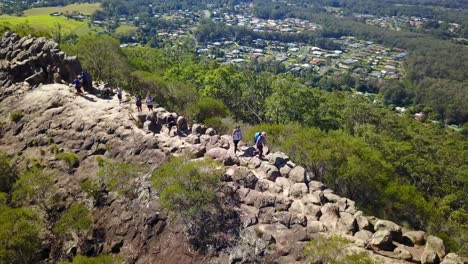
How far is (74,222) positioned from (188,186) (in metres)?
9.61

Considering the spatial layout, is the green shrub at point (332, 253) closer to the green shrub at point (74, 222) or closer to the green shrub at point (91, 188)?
the green shrub at point (74, 222)

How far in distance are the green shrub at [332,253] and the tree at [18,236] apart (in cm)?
1941

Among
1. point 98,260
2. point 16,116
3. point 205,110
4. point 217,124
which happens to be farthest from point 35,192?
point 205,110

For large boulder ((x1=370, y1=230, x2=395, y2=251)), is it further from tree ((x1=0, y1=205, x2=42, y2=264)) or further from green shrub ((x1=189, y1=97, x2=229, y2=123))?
green shrub ((x1=189, y1=97, x2=229, y2=123))

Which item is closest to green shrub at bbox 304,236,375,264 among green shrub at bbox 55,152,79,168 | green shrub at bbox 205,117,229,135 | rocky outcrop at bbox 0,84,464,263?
rocky outcrop at bbox 0,84,464,263

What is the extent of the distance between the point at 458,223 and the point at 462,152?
130 ft

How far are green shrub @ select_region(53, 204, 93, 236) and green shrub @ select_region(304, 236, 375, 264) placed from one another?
56.9 ft

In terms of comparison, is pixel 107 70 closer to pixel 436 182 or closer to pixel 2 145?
pixel 2 145

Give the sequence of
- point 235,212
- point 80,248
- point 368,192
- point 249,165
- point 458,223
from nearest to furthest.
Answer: point 235,212, point 80,248, point 249,165, point 368,192, point 458,223

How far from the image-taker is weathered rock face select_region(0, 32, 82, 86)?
47250 millimetres

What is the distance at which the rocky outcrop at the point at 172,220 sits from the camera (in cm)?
2323

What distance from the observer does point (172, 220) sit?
88.0ft

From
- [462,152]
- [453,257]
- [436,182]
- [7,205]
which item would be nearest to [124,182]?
[7,205]

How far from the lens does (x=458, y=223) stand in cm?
4291
